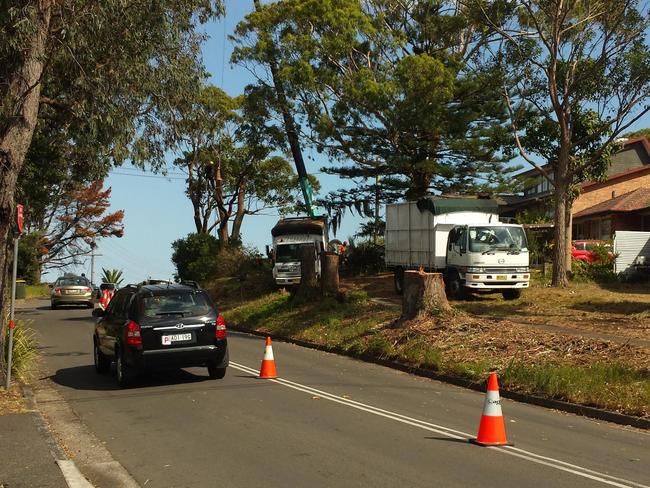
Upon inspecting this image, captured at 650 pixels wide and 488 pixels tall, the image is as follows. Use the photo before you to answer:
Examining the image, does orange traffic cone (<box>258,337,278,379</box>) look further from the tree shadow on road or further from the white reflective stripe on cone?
the white reflective stripe on cone

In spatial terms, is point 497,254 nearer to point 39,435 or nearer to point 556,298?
point 556,298

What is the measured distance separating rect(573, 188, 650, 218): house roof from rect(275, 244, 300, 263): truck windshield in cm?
1820

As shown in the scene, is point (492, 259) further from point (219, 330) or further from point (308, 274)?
point (219, 330)

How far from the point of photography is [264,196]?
44.0m

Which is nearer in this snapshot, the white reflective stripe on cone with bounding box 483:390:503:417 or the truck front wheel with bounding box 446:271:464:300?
the white reflective stripe on cone with bounding box 483:390:503:417

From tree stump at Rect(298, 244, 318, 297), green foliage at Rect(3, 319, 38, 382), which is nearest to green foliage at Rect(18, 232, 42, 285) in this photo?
tree stump at Rect(298, 244, 318, 297)

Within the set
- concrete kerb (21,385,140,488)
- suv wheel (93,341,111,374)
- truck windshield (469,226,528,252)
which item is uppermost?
truck windshield (469,226,528,252)

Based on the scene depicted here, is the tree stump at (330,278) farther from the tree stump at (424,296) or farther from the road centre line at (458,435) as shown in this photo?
the road centre line at (458,435)

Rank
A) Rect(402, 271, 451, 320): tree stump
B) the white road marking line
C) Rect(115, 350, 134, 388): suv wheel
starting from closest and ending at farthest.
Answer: the white road marking line
Rect(115, 350, 134, 388): suv wheel
Rect(402, 271, 451, 320): tree stump

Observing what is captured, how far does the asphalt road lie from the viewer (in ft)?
21.7

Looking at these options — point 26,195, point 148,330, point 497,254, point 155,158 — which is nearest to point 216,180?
point 26,195

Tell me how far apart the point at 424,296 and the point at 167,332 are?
6766 mm

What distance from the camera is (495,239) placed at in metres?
22.2

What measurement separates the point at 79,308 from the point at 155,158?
862 inches
